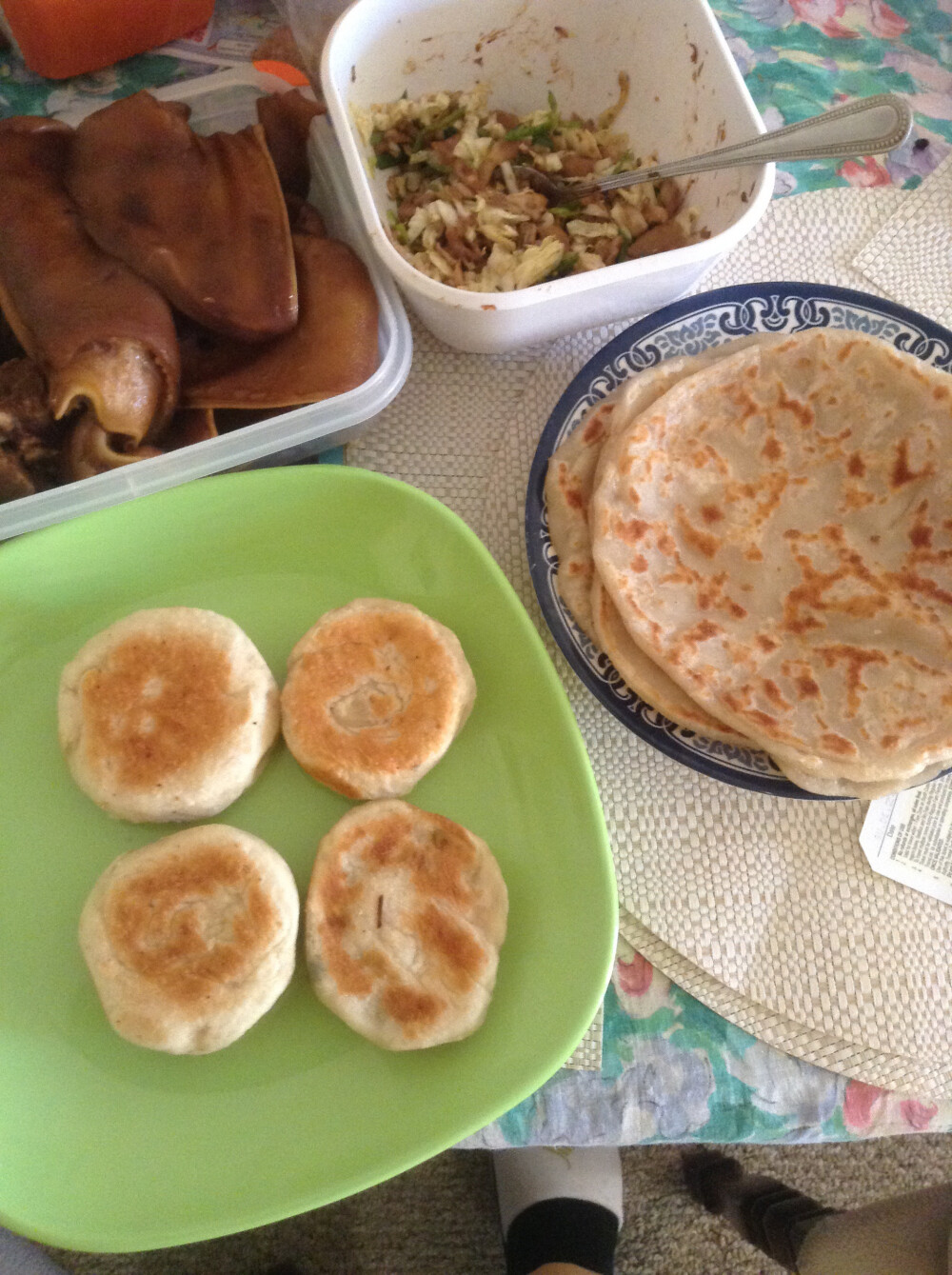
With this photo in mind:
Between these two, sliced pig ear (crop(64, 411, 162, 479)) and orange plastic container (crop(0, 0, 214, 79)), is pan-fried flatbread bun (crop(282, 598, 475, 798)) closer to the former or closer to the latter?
sliced pig ear (crop(64, 411, 162, 479))

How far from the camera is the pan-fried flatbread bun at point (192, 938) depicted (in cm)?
82

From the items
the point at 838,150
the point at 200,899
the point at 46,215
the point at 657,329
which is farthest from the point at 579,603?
the point at 46,215

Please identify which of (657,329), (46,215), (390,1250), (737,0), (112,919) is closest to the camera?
(112,919)

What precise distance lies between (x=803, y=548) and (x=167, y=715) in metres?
0.77

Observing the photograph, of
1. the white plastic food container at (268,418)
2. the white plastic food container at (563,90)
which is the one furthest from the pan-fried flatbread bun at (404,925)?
the white plastic food container at (563,90)

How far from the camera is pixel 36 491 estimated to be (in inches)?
37.6

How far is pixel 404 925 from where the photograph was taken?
2.88 feet

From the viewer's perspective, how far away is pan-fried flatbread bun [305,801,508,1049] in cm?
84

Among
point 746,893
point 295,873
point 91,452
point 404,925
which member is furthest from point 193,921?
point 746,893

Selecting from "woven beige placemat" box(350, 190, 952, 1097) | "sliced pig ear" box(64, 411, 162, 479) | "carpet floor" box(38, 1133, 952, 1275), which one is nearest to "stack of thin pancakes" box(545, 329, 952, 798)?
"woven beige placemat" box(350, 190, 952, 1097)

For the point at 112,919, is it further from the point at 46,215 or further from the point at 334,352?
the point at 46,215

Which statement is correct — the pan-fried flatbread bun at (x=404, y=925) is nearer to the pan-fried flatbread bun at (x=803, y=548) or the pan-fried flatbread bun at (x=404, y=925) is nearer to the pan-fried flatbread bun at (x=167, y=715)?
the pan-fried flatbread bun at (x=167, y=715)

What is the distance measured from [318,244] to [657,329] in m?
0.44

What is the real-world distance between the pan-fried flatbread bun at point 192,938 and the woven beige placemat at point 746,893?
413mm
